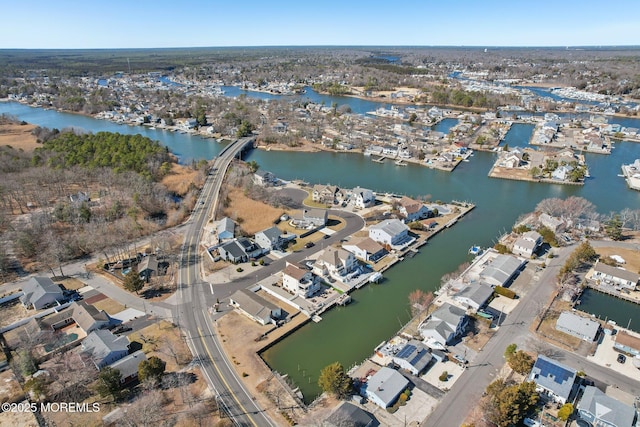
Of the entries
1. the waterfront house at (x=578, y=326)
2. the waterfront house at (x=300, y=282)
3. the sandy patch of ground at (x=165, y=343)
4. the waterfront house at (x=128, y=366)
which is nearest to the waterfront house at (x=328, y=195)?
the waterfront house at (x=300, y=282)

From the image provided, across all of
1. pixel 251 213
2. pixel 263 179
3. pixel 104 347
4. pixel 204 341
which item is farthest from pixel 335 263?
pixel 263 179

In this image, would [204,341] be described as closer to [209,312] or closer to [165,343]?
[165,343]

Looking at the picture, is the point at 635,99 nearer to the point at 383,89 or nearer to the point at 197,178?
the point at 383,89

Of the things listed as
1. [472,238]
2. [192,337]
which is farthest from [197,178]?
[472,238]

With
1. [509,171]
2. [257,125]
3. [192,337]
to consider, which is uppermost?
[257,125]

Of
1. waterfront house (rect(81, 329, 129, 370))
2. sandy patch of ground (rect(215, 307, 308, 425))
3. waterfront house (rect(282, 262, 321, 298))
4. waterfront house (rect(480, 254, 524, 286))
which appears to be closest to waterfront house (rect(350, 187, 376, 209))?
waterfront house (rect(480, 254, 524, 286))
